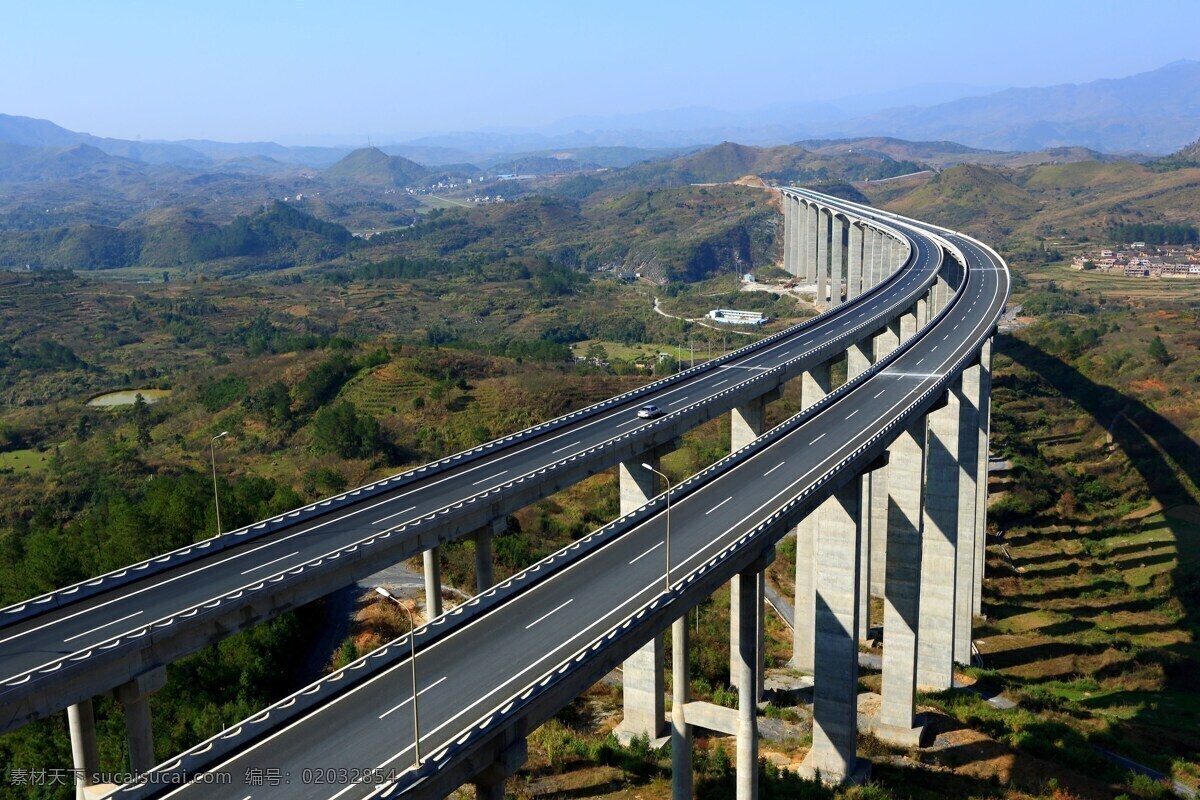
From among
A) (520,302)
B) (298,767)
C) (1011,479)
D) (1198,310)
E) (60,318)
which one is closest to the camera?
(298,767)

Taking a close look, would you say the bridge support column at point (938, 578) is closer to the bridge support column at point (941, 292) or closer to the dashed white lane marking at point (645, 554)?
the dashed white lane marking at point (645, 554)

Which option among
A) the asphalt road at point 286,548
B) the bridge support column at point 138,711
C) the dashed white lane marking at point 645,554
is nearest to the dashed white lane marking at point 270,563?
the asphalt road at point 286,548

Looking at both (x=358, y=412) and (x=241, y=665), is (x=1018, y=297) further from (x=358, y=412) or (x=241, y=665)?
(x=241, y=665)

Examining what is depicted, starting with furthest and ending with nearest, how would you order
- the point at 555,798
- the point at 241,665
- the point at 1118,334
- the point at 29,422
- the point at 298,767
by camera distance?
the point at 1118,334 < the point at 29,422 < the point at 241,665 < the point at 555,798 < the point at 298,767

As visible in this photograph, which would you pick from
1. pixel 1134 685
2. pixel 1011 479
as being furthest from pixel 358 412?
pixel 1134 685

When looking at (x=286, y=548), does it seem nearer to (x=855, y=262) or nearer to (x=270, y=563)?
(x=270, y=563)

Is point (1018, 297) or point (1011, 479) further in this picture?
point (1018, 297)

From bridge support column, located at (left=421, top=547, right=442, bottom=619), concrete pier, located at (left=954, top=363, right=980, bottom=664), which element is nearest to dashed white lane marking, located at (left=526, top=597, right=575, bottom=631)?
bridge support column, located at (left=421, top=547, right=442, bottom=619)
